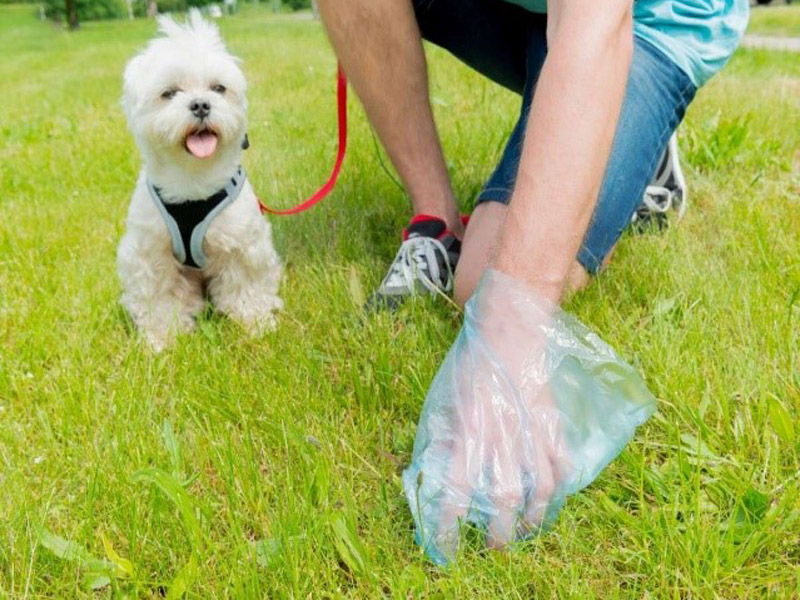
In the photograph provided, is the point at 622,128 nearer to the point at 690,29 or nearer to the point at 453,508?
the point at 690,29

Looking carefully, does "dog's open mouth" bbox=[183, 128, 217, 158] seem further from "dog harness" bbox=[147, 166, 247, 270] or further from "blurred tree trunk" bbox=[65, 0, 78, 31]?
"blurred tree trunk" bbox=[65, 0, 78, 31]

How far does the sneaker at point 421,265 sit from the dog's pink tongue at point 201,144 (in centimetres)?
64

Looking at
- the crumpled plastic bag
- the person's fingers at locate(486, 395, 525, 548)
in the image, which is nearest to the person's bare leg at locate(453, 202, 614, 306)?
the crumpled plastic bag

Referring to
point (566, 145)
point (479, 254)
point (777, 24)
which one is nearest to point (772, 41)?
point (777, 24)

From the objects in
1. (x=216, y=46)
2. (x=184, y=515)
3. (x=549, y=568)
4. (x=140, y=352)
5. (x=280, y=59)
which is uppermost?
(x=216, y=46)

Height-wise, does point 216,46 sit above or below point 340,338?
above

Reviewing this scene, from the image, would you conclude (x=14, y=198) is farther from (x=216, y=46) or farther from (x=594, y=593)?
(x=594, y=593)

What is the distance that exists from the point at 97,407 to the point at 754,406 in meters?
1.45

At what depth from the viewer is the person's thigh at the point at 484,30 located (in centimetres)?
254

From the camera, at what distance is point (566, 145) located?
144cm

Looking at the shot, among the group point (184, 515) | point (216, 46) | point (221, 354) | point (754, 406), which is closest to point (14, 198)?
point (216, 46)

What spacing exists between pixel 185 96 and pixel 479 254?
0.95m

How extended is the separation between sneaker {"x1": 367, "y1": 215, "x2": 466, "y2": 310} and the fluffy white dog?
367 millimetres

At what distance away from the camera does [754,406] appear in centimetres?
155
